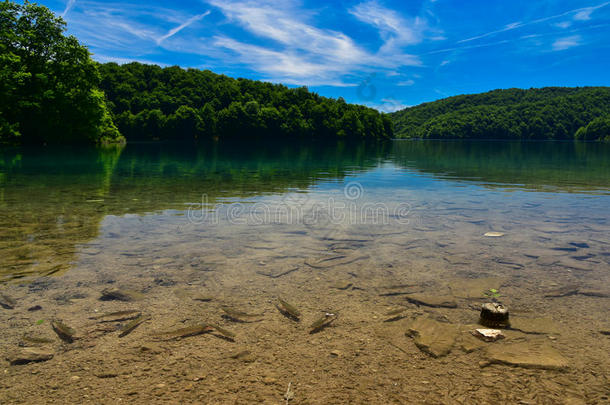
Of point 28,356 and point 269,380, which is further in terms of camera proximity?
point 28,356

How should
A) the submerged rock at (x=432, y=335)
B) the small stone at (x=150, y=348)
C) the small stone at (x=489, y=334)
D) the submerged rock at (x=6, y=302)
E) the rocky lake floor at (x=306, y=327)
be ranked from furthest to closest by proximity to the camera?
the submerged rock at (x=6, y=302), the small stone at (x=489, y=334), the submerged rock at (x=432, y=335), the small stone at (x=150, y=348), the rocky lake floor at (x=306, y=327)

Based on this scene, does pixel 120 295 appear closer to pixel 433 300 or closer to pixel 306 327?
pixel 306 327

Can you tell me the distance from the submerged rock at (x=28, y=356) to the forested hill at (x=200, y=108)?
142019 mm

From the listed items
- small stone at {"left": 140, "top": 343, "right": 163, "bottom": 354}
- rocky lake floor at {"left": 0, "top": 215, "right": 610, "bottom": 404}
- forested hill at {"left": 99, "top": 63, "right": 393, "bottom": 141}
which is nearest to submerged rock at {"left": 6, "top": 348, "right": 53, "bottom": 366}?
rocky lake floor at {"left": 0, "top": 215, "right": 610, "bottom": 404}

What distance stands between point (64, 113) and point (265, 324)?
78731mm

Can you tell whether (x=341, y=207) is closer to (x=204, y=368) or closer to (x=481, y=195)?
(x=481, y=195)

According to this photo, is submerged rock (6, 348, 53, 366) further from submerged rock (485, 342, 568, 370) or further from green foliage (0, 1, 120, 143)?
green foliage (0, 1, 120, 143)

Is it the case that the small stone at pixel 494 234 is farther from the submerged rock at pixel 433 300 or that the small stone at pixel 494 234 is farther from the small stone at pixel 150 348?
the small stone at pixel 150 348

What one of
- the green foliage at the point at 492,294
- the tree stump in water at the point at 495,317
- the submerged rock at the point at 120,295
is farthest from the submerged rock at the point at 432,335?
the submerged rock at the point at 120,295

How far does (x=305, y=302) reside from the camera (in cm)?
652

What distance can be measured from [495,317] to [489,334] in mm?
463

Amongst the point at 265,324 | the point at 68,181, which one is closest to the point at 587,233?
the point at 265,324

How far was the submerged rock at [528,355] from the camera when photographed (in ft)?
15.5

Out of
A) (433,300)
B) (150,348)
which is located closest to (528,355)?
(433,300)
